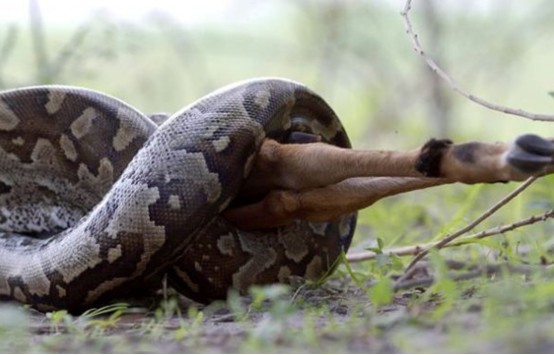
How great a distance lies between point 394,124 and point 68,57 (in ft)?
11.6

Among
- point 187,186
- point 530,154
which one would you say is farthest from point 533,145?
point 187,186

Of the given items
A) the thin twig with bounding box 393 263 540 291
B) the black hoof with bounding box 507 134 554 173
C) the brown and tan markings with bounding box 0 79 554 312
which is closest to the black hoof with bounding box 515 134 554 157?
the black hoof with bounding box 507 134 554 173

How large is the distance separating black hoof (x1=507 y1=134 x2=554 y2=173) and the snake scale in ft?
3.79

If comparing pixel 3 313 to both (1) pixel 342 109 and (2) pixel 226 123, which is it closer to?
(2) pixel 226 123

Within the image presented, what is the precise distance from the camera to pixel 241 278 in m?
3.80

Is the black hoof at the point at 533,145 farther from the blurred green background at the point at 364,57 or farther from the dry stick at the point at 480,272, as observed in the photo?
the blurred green background at the point at 364,57

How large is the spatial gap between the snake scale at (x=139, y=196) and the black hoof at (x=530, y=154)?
1156 mm

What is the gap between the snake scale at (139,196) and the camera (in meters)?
3.45

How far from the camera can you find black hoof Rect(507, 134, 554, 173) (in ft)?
8.89

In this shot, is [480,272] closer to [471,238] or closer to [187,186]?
[471,238]

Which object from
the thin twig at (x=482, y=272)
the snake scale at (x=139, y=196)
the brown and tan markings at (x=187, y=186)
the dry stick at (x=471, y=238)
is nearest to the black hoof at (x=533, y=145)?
the brown and tan markings at (x=187, y=186)

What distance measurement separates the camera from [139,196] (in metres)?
3.42

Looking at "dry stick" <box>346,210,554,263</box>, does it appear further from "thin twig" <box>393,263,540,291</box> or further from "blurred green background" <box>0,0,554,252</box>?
"blurred green background" <box>0,0,554,252</box>

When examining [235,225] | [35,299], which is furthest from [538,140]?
[35,299]
